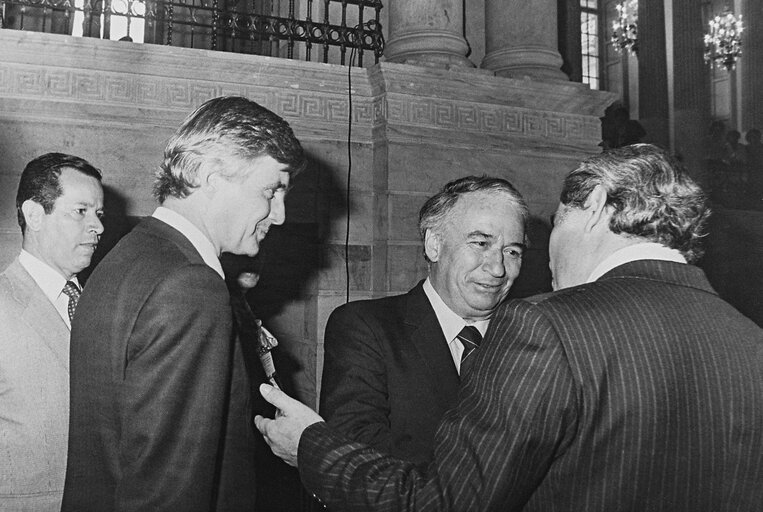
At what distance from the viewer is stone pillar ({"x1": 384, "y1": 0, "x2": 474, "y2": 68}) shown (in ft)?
15.1

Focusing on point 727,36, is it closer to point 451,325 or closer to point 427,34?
point 427,34

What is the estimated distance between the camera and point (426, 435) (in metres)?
2.18

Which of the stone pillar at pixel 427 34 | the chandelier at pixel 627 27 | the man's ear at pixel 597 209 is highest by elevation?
the chandelier at pixel 627 27

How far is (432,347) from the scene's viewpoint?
2.29 metres

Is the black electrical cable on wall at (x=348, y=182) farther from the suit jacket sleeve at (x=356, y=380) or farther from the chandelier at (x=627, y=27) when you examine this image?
the chandelier at (x=627, y=27)

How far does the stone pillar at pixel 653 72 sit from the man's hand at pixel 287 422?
14332mm

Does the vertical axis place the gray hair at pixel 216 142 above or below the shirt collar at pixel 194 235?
above

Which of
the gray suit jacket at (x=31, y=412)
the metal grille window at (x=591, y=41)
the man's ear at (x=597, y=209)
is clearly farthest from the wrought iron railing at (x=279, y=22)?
the metal grille window at (x=591, y=41)

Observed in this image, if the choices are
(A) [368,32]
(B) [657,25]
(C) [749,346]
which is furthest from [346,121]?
(B) [657,25]

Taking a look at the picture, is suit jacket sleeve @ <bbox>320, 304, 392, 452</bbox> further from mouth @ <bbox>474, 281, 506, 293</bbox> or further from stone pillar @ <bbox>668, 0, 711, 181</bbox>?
stone pillar @ <bbox>668, 0, 711, 181</bbox>

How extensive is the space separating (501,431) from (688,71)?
1674cm

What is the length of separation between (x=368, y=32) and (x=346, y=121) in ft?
2.88

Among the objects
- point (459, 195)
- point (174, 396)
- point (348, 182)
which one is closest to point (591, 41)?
point (348, 182)

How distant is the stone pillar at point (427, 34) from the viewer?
460 cm
